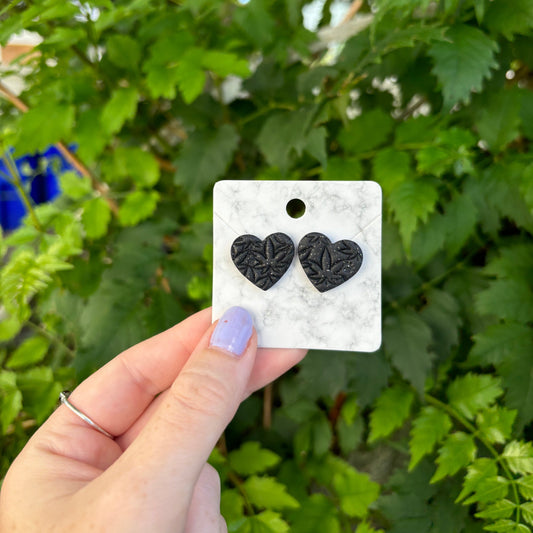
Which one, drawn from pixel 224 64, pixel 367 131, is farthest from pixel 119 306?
pixel 367 131

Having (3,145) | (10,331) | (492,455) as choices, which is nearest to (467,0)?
(492,455)

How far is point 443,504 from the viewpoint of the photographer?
78 cm

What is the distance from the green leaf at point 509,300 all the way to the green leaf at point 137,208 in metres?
0.71

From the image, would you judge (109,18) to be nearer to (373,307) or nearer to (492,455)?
(373,307)

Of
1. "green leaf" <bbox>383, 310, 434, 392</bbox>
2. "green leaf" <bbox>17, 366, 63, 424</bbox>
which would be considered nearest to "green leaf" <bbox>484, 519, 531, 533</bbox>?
"green leaf" <bbox>383, 310, 434, 392</bbox>

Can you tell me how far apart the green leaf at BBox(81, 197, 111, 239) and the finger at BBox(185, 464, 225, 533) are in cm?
56

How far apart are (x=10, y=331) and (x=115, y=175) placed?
434 millimetres

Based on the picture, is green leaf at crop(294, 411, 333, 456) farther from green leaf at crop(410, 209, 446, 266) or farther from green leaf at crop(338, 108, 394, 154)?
green leaf at crop(338, 108, 394, 154)

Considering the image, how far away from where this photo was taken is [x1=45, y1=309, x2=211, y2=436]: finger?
67 cm

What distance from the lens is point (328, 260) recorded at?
62 centimetres

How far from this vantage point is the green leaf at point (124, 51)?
35.3 inches

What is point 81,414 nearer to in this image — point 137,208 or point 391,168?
point 137,208

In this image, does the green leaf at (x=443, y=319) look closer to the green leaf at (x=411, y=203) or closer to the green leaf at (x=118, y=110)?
the green leaf at (x=411, y=203)

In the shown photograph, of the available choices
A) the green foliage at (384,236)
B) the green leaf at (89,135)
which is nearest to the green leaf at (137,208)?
the green foliage at (384,236)
